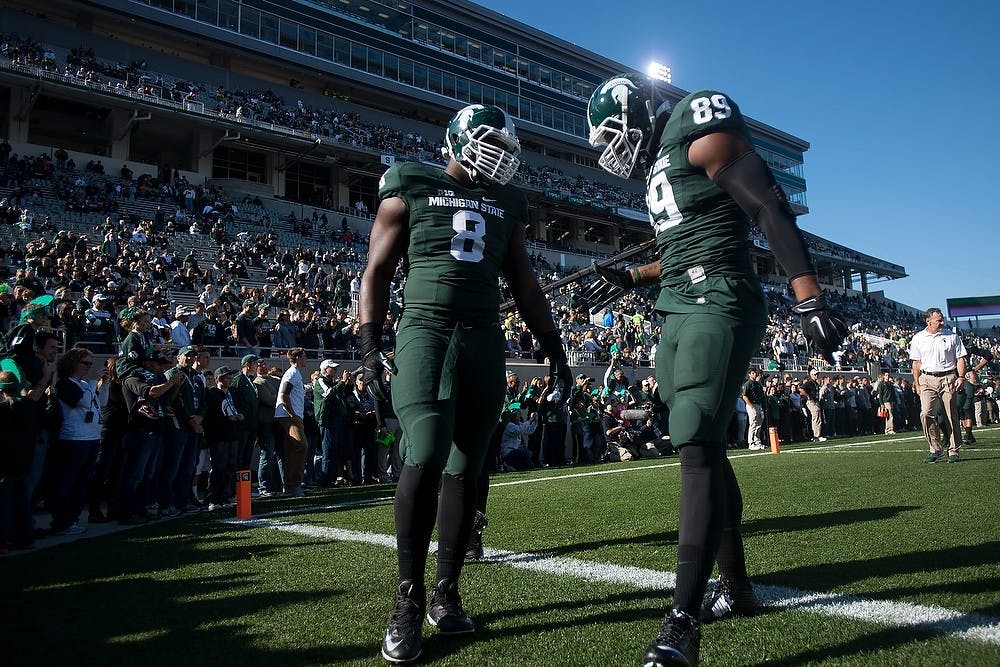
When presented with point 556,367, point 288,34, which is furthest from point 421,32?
point 556,367

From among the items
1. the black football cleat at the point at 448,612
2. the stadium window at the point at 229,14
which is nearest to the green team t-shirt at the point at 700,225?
the black football cleat at the point at 448,612

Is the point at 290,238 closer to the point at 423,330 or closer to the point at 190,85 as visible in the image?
the point at 190,85

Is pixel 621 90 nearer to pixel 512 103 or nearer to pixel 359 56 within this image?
pixel 359 56

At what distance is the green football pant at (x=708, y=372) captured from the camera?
8.41 feet

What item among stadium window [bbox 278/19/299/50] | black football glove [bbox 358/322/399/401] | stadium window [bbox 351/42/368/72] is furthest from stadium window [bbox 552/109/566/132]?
black football glove [bbox 358/322/399/401]

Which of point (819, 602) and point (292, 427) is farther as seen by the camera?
point (292, 427)

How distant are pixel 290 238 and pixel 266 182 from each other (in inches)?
359

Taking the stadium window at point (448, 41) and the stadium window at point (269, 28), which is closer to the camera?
the stadium window at point (269, 28)

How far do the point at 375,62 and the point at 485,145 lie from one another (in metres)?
45.6

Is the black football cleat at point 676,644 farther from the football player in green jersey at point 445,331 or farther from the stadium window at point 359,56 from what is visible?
the stadium window at point 359,56

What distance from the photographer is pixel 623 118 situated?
3.06 meters

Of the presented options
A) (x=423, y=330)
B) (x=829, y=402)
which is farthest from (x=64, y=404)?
(x=829, y=402)

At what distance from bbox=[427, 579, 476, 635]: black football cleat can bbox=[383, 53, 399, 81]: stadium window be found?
46391 millimetres

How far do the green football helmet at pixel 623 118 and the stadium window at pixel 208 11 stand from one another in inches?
1644
